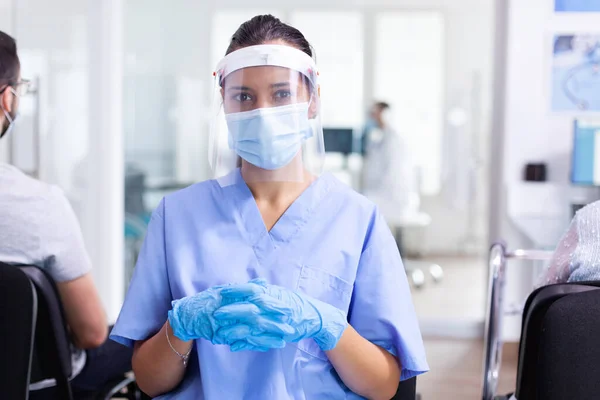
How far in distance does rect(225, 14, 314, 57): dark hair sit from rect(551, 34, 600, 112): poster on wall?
7.69 feet

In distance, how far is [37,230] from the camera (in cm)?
145

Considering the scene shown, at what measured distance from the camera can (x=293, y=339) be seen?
0.96m

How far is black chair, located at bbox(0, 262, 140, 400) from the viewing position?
3.88 ft

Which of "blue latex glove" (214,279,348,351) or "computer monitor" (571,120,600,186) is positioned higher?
"computer monitor" (571,120,600,186)

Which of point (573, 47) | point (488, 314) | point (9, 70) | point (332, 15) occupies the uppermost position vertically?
point (332, 15)

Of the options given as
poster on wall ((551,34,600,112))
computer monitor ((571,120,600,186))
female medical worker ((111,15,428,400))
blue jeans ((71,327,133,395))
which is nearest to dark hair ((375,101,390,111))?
poster on wall ((551,34,600,112))

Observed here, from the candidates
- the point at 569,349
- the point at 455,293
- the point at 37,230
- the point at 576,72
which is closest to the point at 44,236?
the point at 37,230

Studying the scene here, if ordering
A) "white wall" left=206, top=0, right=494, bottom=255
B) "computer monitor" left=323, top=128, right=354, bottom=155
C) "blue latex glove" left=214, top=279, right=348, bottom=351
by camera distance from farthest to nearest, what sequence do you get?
"computer monitor" left=323, top=128, right=354, bottom=155
"white wall" left=206, top=0, right=494, bottom=255
"blue latex glove" left=214, top=279, right=348, bottom=351

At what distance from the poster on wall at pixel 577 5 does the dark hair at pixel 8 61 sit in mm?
Answer: 2503

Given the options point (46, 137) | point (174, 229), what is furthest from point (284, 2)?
point (174, 229)

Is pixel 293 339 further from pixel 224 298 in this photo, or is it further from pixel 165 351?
pixel 165 351

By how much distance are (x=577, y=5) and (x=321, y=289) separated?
262 cm

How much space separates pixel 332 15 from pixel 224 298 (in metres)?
3.18

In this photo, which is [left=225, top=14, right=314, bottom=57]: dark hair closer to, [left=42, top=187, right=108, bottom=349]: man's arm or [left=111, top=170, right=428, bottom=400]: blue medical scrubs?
[left=111, top=170, right=428, bottom=400]: blue medical scrubs
